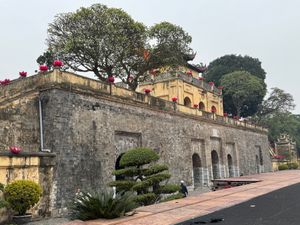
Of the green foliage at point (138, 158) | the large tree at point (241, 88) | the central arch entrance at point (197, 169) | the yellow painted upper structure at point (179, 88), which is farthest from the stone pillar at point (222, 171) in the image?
the large tree at point (241, 88)

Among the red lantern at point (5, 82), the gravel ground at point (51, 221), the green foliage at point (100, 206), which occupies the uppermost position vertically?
the red lantern at point (5, 82)

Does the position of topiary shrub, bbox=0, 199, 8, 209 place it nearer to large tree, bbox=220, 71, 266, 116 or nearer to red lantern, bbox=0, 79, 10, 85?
red lantern, bbox=0, 79, 10, 85

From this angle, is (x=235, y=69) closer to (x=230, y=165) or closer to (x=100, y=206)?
(x=230, y=165)

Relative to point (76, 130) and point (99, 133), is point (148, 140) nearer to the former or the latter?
point (99, 133)

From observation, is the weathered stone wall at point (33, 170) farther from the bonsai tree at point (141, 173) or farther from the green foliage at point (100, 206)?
the green foliage at point (100, 206)

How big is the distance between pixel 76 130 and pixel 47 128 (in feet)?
4.07

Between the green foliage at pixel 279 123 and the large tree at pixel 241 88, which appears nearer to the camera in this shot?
the large tree at pixel 241 88

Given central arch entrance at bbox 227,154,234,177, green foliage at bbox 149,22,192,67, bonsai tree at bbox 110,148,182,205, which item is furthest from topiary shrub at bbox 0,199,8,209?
central arch entrance at bbox 227,154,234,177

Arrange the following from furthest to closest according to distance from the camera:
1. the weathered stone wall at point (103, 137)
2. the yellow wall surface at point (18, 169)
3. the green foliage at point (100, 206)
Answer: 1. the weathered stone wall at point (103, 137)
2. the yellow wall surface at point (18, 169)
3. the green foliage at point (100, 206)

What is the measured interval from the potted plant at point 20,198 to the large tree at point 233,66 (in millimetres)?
39632

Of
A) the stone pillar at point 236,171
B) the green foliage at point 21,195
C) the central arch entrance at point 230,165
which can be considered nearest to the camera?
the green foliage at point 21,195

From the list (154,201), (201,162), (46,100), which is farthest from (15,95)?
(201,162)

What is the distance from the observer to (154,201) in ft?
45.3

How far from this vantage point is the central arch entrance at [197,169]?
24.9 metres
